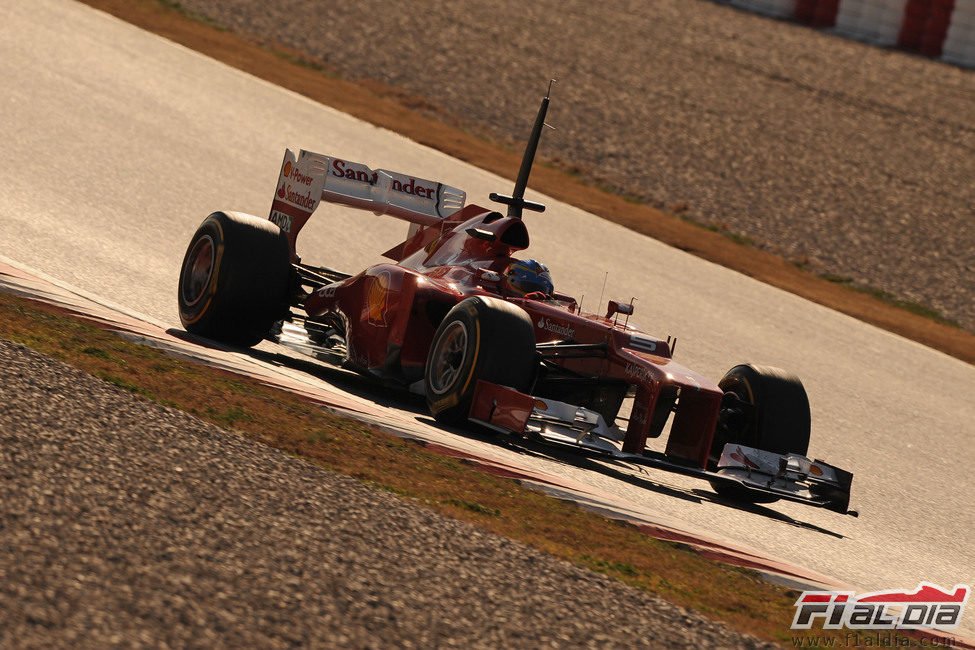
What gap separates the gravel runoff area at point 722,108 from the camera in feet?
72.4

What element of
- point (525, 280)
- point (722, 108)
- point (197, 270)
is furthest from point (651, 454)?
point (722, 108)

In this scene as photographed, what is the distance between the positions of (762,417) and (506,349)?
2021 millimetres

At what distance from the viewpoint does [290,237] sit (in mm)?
10938

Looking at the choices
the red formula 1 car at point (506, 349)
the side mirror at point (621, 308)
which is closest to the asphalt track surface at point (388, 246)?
the red formula 1 car at point (506, 349)

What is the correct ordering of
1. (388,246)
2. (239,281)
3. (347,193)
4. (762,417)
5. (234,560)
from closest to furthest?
(234,560), (762,417), (239,281), (347,193), (388,246)

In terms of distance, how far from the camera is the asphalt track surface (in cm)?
831

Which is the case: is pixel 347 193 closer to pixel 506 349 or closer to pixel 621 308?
pixel 621 308

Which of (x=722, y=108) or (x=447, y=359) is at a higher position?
(x=722, y=108)

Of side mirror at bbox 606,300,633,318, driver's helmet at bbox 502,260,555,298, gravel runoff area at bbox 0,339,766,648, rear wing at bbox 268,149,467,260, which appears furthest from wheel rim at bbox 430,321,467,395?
rear wing at bbox 268,149,467,260

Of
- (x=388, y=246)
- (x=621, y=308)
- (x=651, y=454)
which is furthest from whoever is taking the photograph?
(x=388, y=246)

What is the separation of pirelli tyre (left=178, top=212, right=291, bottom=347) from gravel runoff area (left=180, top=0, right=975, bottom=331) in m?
9.92

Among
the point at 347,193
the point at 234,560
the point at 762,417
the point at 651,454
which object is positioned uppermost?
the point at 347,193

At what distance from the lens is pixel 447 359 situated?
319 inches

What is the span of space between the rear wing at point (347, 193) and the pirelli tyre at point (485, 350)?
317 cm
